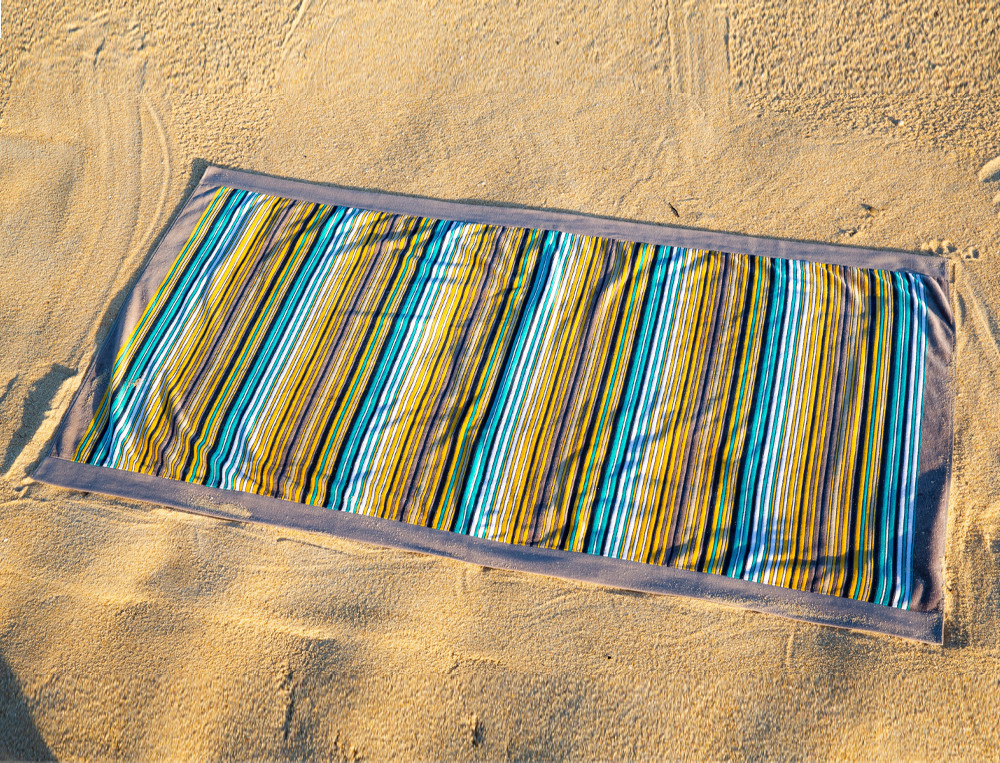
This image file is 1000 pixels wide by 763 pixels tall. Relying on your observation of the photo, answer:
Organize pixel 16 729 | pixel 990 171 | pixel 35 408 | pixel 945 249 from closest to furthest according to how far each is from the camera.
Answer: pixel 16 729, pixel 35 408, pixel 945 249, pixel 990 171

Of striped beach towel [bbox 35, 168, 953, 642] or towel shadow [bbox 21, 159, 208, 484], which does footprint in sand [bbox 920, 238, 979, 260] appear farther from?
towel shadow [bbox 21, 159, 208, 484]

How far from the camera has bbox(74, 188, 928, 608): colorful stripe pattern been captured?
2.65 meters

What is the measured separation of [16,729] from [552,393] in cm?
257

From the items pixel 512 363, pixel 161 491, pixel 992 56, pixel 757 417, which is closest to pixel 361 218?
pixel 512 363

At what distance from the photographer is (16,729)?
2.51 m

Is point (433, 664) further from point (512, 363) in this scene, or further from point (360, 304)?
point (360, 304)

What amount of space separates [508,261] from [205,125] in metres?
2.32

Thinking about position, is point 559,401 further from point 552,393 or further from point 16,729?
point 16,729

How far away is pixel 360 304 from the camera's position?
3.25 metres

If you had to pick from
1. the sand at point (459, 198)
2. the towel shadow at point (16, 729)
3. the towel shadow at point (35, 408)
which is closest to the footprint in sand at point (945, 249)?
the sand at point (459, 198)

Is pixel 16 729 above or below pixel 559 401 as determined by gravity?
below

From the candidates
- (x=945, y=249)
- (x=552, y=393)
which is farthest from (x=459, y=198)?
(x=945, y=249)

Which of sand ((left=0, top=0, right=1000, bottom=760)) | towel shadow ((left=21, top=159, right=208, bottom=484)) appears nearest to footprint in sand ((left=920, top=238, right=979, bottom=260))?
sand ((left=0, top=0, right=1000, bottom=760))

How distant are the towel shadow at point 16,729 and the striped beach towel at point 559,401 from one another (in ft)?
2.82
